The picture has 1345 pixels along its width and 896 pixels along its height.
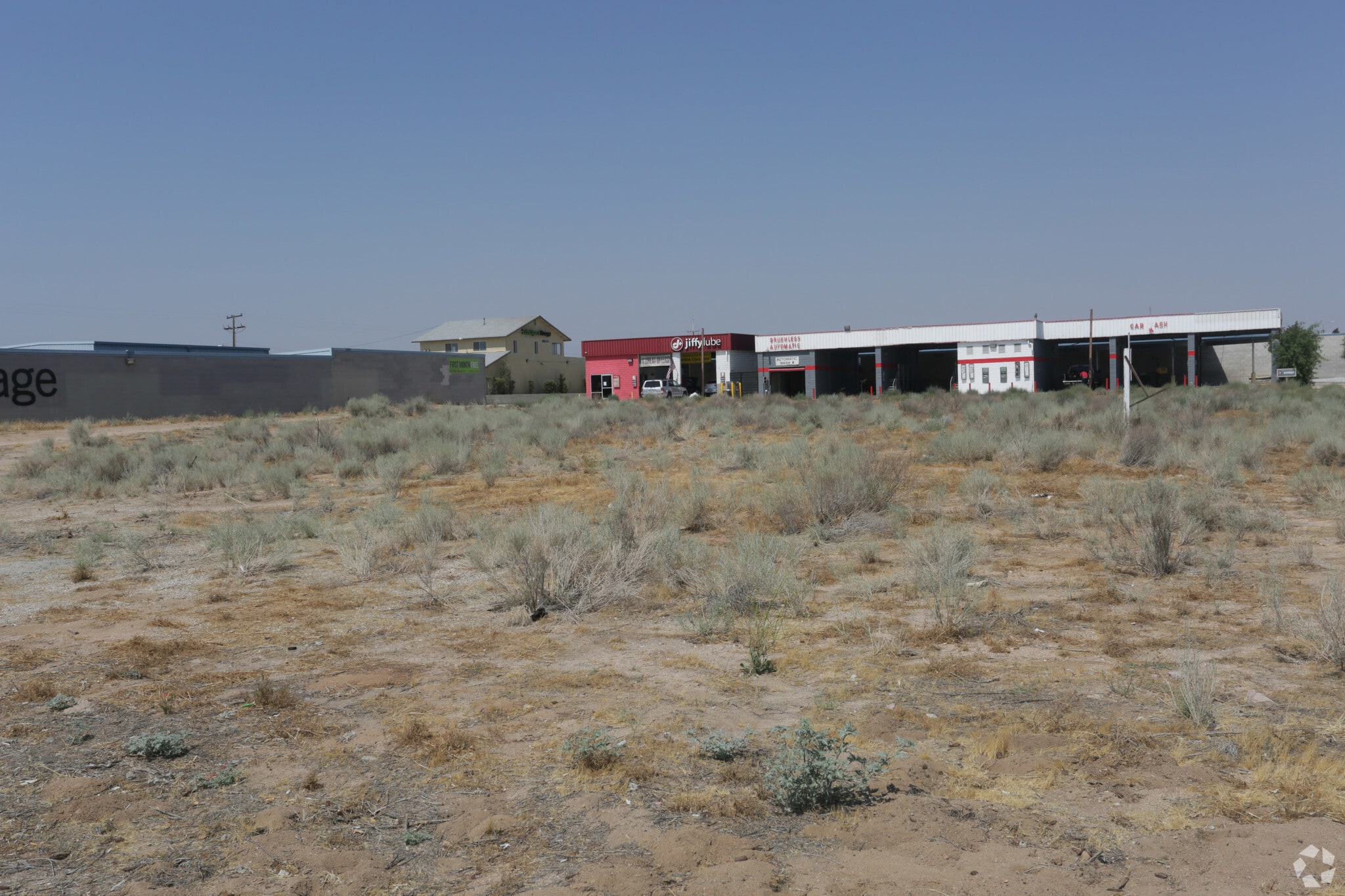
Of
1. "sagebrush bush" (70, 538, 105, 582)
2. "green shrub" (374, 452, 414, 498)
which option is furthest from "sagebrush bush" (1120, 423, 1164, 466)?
"sagebrush bush" (70, 538, 105, 582)

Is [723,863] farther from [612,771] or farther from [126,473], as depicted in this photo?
[126,473]

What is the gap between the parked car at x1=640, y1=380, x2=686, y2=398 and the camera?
231 ft

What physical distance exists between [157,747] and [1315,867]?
5.75 m

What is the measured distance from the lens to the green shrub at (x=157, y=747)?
18.3 ft

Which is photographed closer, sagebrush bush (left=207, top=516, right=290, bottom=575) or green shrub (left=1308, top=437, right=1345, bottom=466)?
sagebrush bush (left=207, top=516, right=290, bottom=575)

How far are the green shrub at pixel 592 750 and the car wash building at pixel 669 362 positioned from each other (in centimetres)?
6765

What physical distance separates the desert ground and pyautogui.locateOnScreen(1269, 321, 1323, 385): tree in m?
63.7

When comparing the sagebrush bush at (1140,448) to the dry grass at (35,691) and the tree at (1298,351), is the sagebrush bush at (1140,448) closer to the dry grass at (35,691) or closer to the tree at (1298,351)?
the dry grass at (35,691)

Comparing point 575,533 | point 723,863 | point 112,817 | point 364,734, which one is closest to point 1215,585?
point 575,533

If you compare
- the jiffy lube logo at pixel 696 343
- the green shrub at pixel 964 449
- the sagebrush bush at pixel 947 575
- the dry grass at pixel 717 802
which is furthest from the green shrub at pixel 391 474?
the jiffy lube logo at pixel 696 343

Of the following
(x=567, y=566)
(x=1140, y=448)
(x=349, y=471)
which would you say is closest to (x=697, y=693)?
(x=567, y=566)

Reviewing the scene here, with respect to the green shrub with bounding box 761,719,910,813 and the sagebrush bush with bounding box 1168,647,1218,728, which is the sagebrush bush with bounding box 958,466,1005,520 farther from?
the green shrub with bounding box 761,719,910,813

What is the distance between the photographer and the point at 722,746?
540 centimetres

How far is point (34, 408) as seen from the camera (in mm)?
41062
